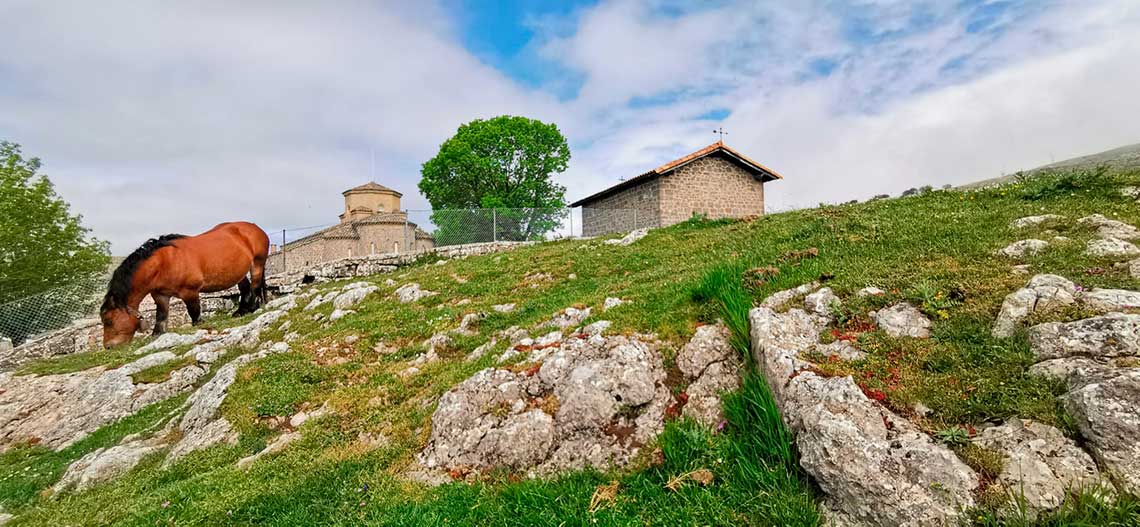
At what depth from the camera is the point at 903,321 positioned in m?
4.50

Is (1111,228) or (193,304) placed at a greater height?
(1111,228)

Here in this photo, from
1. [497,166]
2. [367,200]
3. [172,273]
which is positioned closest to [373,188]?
[367,200]

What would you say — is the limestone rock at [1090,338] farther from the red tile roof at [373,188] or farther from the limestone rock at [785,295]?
the red tile roof at [373,188]

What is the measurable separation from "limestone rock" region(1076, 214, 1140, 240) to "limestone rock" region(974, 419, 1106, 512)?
442cm

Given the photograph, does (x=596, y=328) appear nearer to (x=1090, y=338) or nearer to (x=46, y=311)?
(x=1090, y=338)

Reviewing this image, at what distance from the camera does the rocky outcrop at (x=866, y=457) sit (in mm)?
2922

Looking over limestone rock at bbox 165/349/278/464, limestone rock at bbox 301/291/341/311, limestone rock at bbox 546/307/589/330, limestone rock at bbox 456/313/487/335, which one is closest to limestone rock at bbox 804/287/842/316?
limestone rock at bbox 546/307/589/330

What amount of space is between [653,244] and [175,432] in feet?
39.6

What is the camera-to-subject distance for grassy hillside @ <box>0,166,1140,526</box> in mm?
3555

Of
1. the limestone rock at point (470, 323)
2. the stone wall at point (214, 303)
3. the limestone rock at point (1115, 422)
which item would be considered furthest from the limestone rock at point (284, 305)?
the limestone rock at point (1115, 422)

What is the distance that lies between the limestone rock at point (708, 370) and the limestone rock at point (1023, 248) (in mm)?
3575

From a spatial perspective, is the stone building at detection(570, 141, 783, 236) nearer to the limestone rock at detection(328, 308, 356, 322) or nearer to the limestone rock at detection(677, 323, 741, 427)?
the limestone rock at detection(328, 308, 356, 322)

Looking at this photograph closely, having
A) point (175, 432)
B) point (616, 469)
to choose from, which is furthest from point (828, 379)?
point (175, 432)

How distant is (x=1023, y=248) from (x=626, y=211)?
22668 mm
